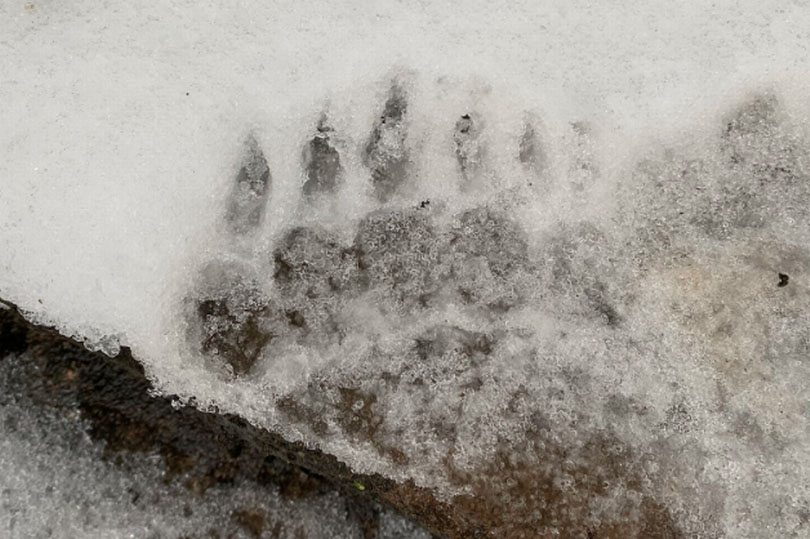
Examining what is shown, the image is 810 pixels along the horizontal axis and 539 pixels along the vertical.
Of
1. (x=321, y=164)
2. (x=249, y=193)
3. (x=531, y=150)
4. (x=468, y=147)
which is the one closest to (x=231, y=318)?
(x=249, y=193)

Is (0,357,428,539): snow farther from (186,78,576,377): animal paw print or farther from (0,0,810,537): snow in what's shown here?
(186,78,576,377): animal paw print

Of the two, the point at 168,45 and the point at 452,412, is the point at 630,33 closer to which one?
the point at 452,412

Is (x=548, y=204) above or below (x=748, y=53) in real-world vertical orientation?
below

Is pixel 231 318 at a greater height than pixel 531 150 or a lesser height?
lesser

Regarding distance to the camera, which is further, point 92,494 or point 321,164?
point 321,164

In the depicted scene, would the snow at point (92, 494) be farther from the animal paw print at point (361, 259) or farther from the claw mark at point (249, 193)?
the claw mark at point (249, 193)

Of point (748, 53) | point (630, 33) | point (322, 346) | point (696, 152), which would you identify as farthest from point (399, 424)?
point (748, 53)

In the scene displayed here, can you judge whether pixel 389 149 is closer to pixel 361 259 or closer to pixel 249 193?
pixel 361 259
